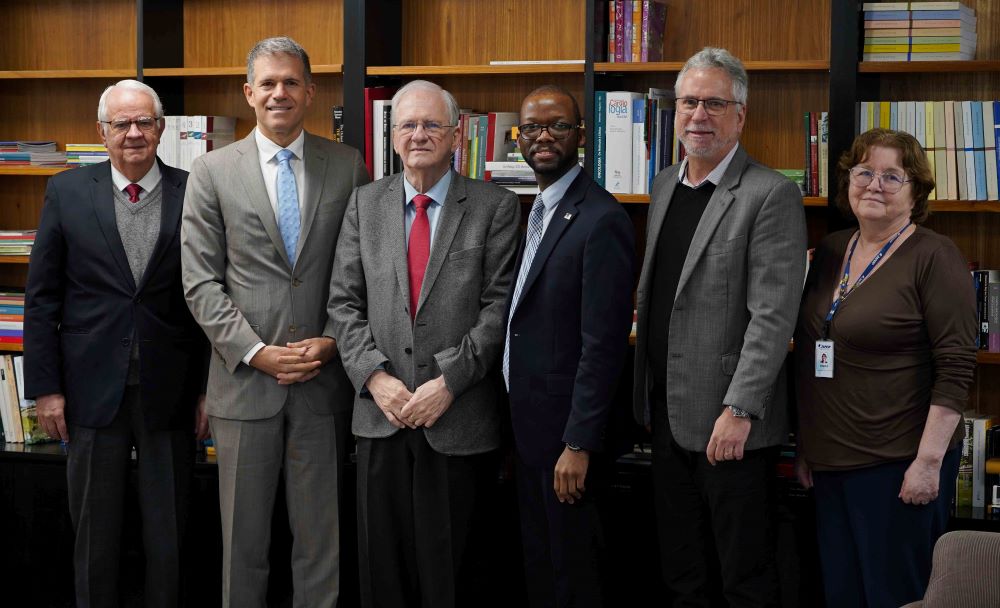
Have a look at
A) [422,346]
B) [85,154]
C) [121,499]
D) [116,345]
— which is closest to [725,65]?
[422,346]

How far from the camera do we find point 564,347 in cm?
311

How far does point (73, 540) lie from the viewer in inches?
163

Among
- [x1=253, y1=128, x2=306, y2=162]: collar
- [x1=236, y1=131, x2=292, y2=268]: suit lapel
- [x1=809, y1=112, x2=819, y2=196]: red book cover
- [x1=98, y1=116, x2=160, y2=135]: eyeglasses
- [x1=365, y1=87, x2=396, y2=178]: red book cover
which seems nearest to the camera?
[x1=236, y1=131, x2=292, y2=268]: suit lapel

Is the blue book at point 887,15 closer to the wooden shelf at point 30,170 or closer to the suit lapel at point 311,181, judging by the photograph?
the suit lapel at point 311,181

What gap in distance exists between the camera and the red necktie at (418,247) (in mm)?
3277

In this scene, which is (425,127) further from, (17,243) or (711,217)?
(17,243)

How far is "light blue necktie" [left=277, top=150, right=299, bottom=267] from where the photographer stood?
3.42 metres

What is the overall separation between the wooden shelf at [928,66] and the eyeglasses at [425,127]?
4.68 feet

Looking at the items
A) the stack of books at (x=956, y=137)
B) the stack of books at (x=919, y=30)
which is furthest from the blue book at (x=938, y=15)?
the stack of books at (x=956, y=137)

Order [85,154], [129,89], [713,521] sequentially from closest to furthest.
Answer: [713,521] < [129,89] < [85,154]

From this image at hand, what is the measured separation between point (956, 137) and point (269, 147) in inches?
87.0

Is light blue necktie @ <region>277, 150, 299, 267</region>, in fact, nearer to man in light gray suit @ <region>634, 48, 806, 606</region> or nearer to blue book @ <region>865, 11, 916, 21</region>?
man in light gray suit @ <region>634, 48, 806, 606</region>

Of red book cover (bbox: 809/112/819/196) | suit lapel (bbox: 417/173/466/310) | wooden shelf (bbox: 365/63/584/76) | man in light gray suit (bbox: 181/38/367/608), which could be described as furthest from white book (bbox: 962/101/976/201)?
man in light gray suit (bbox: 181/38/367/608)

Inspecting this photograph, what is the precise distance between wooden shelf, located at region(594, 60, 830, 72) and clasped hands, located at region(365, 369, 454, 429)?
135 cm
